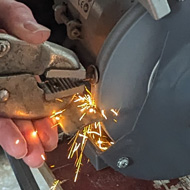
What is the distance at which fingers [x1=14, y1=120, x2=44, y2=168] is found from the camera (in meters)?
1.09

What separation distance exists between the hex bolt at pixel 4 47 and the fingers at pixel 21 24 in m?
0.05

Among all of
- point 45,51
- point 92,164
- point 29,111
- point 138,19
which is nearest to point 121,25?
point 138,19

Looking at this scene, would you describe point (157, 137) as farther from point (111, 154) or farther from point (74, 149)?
point (74, 149)

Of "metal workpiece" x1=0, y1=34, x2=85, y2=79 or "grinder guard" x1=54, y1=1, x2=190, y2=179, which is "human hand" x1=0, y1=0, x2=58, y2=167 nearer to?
"metal workpiece" x1=0, y1=34, x2=85, y2=79

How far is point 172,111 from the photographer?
1094 millimetres

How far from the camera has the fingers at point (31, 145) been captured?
1.09m

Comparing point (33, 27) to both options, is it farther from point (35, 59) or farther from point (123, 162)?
point (123, 162)

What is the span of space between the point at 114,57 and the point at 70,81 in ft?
0.40

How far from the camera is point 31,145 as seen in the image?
1.10 m

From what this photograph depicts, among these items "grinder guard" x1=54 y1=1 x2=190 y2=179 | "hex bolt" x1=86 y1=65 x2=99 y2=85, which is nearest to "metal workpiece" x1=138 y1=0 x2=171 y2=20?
"grinder guard" x1=54 y1=1 x2=190 y2=179

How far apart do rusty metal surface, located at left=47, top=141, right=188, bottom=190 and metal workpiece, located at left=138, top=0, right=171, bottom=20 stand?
55 centimetres

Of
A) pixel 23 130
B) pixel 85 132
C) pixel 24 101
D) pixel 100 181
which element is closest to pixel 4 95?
pixel 24 101

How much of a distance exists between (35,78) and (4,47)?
0.41 feet

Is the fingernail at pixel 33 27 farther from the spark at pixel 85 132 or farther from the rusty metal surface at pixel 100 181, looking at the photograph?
the rusty metal surface at pixel 100 181
